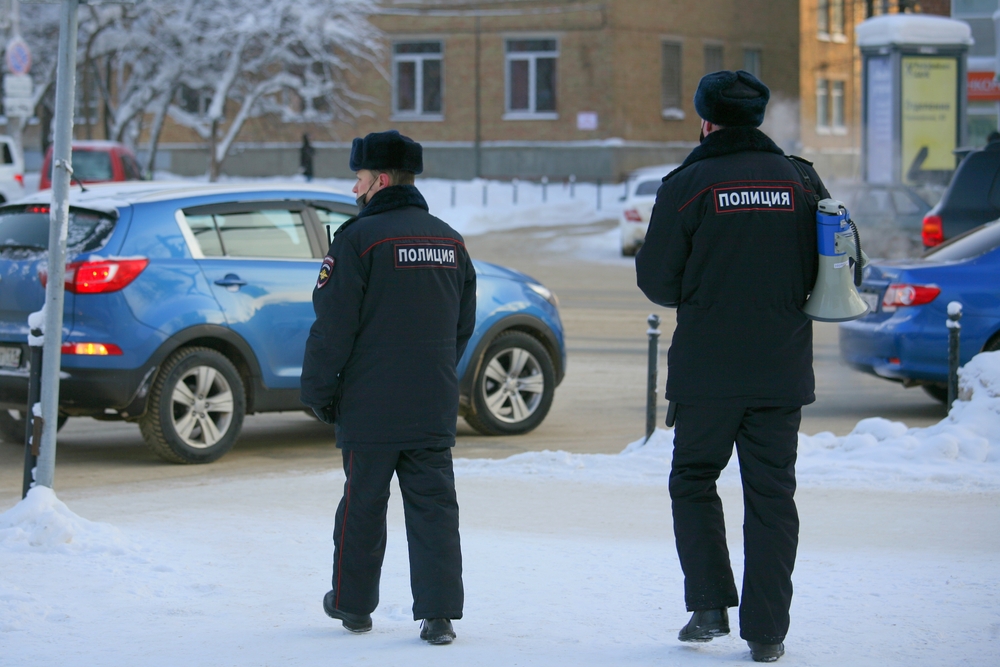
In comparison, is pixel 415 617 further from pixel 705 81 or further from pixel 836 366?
pixel 836 366

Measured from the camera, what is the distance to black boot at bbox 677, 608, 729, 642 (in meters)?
4.57

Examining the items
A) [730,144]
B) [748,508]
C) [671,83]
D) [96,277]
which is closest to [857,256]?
[730,144]

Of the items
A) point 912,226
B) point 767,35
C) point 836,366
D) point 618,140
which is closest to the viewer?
point 836,366

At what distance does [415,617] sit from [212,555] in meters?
1.71

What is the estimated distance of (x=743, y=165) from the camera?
4469 millimetres

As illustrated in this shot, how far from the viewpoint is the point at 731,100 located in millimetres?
4473

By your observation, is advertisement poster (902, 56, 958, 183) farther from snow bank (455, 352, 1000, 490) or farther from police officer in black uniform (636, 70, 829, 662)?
police officer in black uniform (636, 70, 829, 662)

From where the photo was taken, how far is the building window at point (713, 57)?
1788 inches

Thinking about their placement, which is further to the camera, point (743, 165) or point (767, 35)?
point (767, 35)

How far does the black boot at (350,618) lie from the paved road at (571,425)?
11.3ft

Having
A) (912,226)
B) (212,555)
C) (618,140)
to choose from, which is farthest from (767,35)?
(212,555)

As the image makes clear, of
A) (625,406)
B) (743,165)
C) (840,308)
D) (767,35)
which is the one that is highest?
(767,35)

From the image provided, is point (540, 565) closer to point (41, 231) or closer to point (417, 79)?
point (41, 231)

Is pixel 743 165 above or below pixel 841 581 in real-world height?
above
